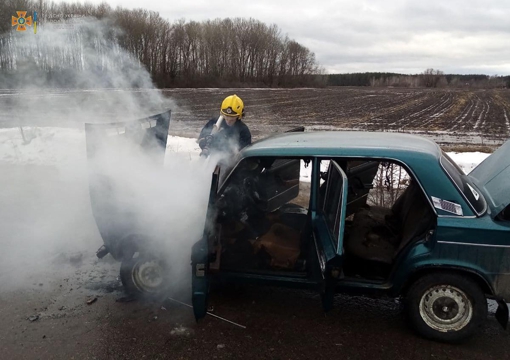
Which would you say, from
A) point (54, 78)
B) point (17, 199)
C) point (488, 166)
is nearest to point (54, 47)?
point (54, 78)

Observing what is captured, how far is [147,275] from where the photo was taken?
3.98 metres

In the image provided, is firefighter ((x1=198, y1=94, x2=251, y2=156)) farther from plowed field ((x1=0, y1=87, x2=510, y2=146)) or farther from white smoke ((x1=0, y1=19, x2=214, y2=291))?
plowed field ((x1=0, y1=87, x2=510, y2=146))

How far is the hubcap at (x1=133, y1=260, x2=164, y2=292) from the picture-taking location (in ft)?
13.0

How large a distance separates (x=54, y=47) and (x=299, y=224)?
5822 mm

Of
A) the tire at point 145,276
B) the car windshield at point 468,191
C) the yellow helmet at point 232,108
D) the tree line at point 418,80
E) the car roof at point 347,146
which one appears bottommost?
the tire at point 145,276

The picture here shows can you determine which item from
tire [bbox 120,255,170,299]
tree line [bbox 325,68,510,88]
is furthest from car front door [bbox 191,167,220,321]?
tree line [bbox 325,68,510,88]

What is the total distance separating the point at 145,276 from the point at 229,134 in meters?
2.12

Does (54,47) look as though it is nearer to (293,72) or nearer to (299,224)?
(299,224)

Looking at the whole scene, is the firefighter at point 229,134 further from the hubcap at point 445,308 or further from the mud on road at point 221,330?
the hubcap at point 445,308

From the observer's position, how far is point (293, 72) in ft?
308

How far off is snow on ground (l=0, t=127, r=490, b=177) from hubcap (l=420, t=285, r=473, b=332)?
6.42 m

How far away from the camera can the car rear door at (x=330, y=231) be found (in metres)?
2.94

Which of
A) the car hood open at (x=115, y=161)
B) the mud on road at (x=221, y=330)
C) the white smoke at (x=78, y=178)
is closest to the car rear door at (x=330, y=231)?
the mud on road at (x=221, y=330)

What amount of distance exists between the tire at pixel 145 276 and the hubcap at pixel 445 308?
91.5 inches
